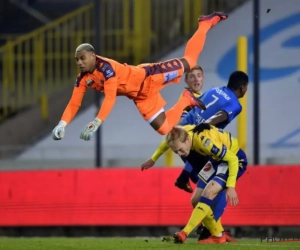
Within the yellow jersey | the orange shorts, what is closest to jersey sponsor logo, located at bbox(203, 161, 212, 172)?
the yellow jersey

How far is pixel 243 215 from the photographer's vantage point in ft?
56.3

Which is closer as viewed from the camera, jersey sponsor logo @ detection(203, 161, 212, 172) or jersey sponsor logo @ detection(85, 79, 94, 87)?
jersey sponsor logo @ detection(203, 161, 212, 172)

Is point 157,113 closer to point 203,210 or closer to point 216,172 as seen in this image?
point 216,172

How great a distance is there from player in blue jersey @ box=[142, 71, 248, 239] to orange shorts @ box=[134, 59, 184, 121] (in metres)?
0.51

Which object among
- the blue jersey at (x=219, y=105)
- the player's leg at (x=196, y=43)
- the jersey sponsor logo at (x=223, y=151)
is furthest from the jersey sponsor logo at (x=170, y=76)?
the jersey sponsor logo at (x=223, y=151)

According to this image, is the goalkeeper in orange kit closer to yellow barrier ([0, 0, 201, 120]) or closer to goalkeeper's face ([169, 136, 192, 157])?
goalkeeper's face ([169, 136, 192, 157])

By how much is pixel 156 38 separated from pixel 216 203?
396 inches

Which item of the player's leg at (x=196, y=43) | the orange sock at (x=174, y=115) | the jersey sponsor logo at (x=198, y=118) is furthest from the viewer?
the player's leg at (x=196, y=43)

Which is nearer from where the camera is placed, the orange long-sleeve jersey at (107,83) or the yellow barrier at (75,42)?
the orange long-sleeve jersey at (107,83)

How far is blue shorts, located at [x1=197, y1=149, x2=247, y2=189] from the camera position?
42.5 feet

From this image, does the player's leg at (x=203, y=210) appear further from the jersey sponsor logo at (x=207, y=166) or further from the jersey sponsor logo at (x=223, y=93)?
the jersey sponsor logo at (x=223, y=93)

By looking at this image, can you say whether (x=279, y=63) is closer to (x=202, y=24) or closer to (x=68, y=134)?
(x=68, y=134)

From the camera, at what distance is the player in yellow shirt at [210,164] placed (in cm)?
1217

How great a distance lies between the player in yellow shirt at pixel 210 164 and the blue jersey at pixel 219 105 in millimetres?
388
